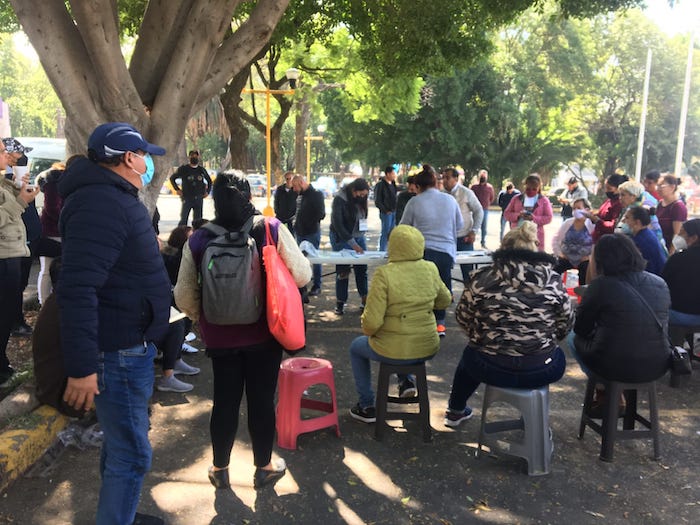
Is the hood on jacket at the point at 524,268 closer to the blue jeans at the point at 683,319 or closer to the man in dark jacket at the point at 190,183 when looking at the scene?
the blue jeans at the point at 683,319

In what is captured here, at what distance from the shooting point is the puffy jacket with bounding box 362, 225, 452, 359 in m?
3.78

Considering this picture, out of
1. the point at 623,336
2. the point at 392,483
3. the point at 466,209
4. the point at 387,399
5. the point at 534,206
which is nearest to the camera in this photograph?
the point at 392,483

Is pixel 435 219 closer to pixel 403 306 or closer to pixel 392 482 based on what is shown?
pixel 403 306

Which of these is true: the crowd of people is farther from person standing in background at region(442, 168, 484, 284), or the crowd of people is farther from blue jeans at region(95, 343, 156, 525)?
person standing in background at region(442, 168, 484, 284)

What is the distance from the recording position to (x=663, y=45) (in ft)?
119

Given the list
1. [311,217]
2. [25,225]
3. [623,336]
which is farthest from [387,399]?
[311,217]

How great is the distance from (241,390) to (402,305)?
1.23 m

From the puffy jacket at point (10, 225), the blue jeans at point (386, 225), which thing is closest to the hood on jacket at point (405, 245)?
the puffy jacket at point (10, 225)

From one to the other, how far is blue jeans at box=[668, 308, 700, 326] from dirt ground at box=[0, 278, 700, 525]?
1011 millimetres

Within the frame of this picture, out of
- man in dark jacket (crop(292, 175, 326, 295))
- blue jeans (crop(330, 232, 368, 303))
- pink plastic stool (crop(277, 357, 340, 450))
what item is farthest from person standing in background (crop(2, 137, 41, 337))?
man in dark jacket (crop(292, 175, 326, 295))

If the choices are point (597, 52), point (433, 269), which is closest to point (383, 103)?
point (433, 269)

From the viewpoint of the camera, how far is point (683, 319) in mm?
5023

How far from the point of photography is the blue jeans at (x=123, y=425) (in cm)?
233

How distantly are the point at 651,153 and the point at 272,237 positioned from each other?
1569 inches
